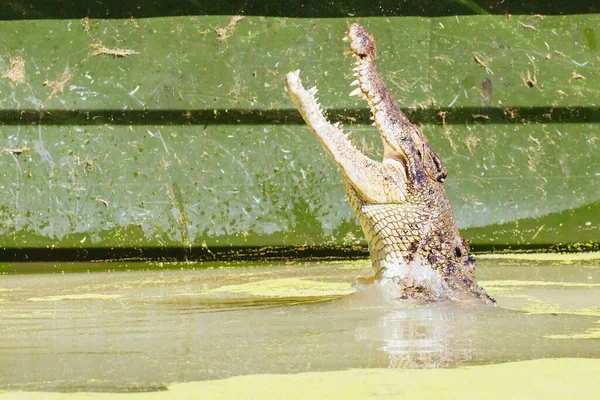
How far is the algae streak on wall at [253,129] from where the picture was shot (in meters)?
8.58

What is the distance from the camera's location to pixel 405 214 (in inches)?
222

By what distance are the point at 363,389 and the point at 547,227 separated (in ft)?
19.2

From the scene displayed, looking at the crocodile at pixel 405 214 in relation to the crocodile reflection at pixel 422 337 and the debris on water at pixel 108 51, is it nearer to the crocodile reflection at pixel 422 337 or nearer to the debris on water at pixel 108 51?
the crocodile reflection at pixel 422 337

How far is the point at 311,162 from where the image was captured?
869 cm

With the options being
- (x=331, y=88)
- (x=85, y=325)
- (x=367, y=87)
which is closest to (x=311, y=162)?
(x=331, y=88)

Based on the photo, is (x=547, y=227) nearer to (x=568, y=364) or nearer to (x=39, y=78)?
(x=39, y=78)

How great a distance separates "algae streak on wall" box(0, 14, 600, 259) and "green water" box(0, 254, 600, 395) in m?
1.24

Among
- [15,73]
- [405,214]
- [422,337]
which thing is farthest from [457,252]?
[15,73]

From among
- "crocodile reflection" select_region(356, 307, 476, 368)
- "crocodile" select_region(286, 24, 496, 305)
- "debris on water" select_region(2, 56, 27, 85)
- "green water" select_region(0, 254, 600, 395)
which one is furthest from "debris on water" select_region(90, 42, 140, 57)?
"crocodile reflection" select_region(356, 307, 476, 368)

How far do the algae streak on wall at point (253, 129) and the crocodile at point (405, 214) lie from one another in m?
2.84

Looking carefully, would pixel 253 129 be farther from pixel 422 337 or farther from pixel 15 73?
pixel 422 337

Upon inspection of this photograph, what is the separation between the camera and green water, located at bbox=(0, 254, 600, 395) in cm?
372

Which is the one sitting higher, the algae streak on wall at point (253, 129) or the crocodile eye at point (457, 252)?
the algae streak on wall at point (253, 129)

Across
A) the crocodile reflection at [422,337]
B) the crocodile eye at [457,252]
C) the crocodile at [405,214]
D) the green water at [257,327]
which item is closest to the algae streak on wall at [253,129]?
the green water at [257,327]
